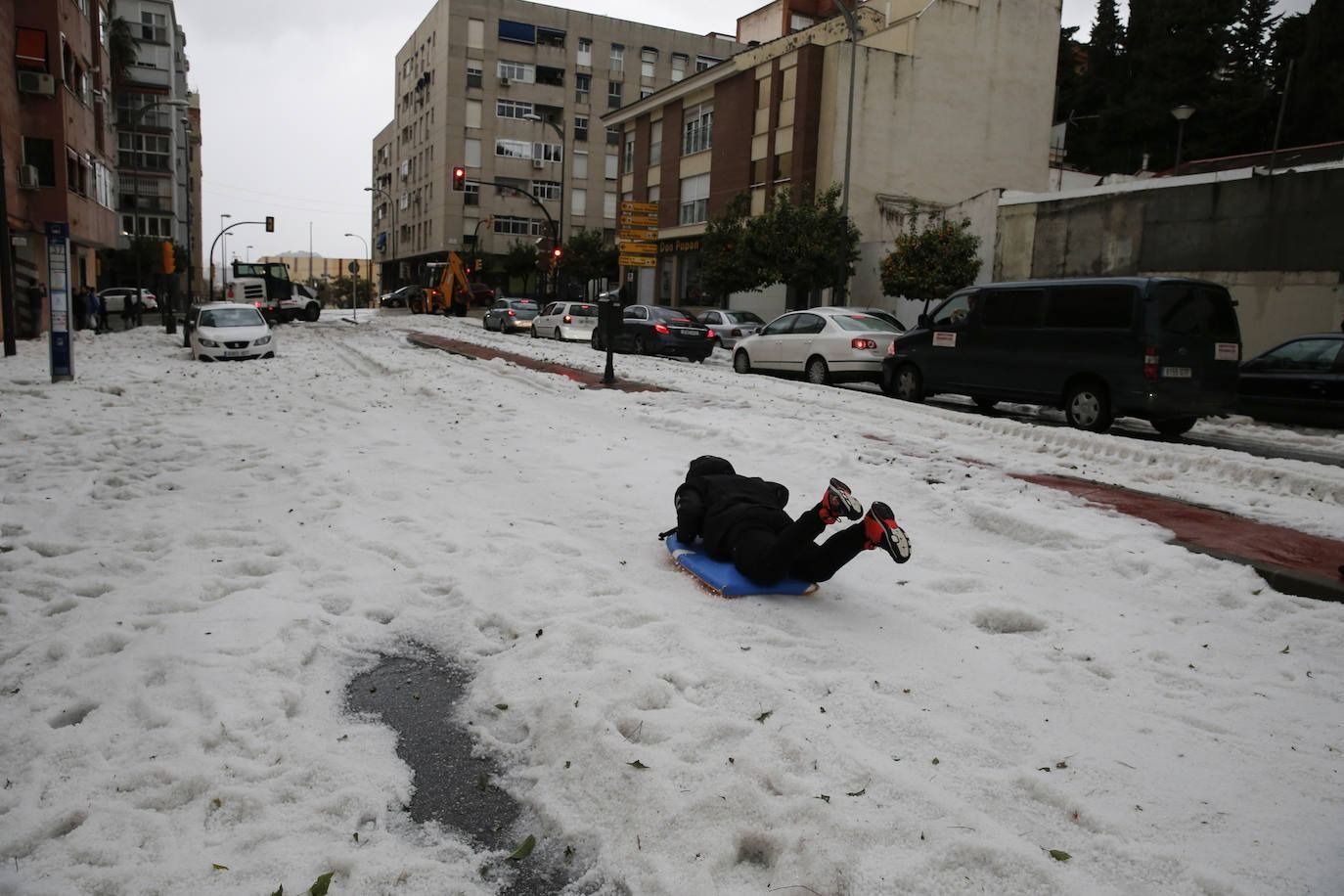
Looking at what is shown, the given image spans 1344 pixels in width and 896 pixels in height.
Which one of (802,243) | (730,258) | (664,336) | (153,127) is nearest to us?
(664,336)

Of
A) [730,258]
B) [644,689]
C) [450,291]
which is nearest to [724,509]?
[644,689]

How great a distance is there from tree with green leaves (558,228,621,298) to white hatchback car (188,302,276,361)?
32022 millimetres

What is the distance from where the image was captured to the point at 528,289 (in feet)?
222

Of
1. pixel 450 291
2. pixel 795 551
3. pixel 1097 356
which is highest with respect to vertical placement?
pixel 450 291

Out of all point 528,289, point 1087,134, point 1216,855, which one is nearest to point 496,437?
point 1216,855

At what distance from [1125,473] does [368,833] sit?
772 centimetres

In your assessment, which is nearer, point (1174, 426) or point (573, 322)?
point (1174, 426)

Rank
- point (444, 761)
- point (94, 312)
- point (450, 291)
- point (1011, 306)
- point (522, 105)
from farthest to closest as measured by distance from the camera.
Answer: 1. point (522, 105)
2. point (450, 291)
3. point (94, 312)
4. point (1011, 306)
5. point (444, 761)

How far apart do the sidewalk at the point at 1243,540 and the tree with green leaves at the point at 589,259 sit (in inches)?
1872

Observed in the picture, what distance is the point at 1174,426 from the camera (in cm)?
1258

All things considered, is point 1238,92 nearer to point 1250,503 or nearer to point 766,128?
point 766,128

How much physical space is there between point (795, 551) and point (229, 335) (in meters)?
19.9

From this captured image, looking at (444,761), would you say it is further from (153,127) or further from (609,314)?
(153,127)

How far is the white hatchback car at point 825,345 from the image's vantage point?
56.4ft
